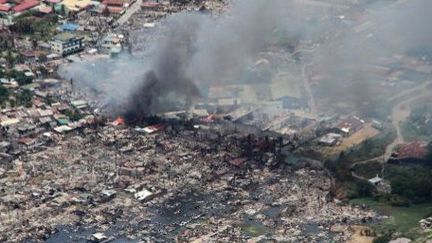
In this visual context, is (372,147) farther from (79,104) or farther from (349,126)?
(79,104)

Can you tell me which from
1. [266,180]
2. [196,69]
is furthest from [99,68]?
[266,180]

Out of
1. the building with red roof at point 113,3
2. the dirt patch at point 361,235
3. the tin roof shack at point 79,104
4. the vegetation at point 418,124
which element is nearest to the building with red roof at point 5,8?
the building with red roof at point 113,3

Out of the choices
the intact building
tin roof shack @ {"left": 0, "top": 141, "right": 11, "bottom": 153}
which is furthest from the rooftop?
tin roof shack @ {"left": 0, "top": 141, "right": 11, "bottom": 153}

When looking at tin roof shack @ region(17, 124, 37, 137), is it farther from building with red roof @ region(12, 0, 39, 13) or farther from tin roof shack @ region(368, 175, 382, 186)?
building with red roof @ region(12, 0, 39, 13)

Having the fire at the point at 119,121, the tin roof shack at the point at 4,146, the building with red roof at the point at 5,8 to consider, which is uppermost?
the building with red roof at the point at 5,8

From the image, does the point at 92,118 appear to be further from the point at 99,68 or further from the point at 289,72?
the point at 289,72

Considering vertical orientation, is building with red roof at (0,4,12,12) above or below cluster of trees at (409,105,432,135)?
above

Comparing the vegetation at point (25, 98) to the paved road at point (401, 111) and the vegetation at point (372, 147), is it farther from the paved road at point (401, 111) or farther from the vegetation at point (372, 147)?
the paved road at point (401, 111)
